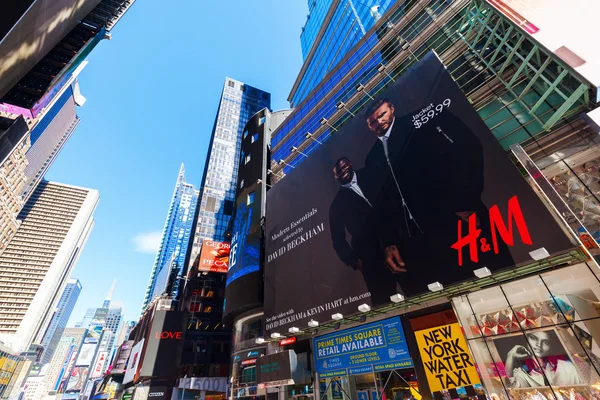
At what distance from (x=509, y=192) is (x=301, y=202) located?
1302cm

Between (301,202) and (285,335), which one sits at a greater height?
(301,202)

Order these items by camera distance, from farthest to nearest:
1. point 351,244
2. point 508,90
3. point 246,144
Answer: point 246,144
point 351,244
point 508,90

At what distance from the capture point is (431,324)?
1169cm

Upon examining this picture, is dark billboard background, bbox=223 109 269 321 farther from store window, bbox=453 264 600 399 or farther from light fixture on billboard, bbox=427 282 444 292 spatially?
store window, bbox=453 264 600 399

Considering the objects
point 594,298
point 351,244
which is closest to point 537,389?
point 594,298

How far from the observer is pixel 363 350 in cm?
1375

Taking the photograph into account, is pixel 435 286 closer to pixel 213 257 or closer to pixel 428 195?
pixel 428 195

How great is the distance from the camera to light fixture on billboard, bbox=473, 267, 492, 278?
9102 millimetres

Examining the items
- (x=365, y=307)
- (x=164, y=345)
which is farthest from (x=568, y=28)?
(x=164, y=345)

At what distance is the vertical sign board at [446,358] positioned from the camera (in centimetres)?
1009

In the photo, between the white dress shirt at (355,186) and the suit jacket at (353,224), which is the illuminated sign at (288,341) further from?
the white dress shirt at (355,186)

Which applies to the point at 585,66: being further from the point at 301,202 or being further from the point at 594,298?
the point at 301,202

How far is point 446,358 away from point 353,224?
7.20 m

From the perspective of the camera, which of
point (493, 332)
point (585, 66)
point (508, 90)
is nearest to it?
point (585, 66)
